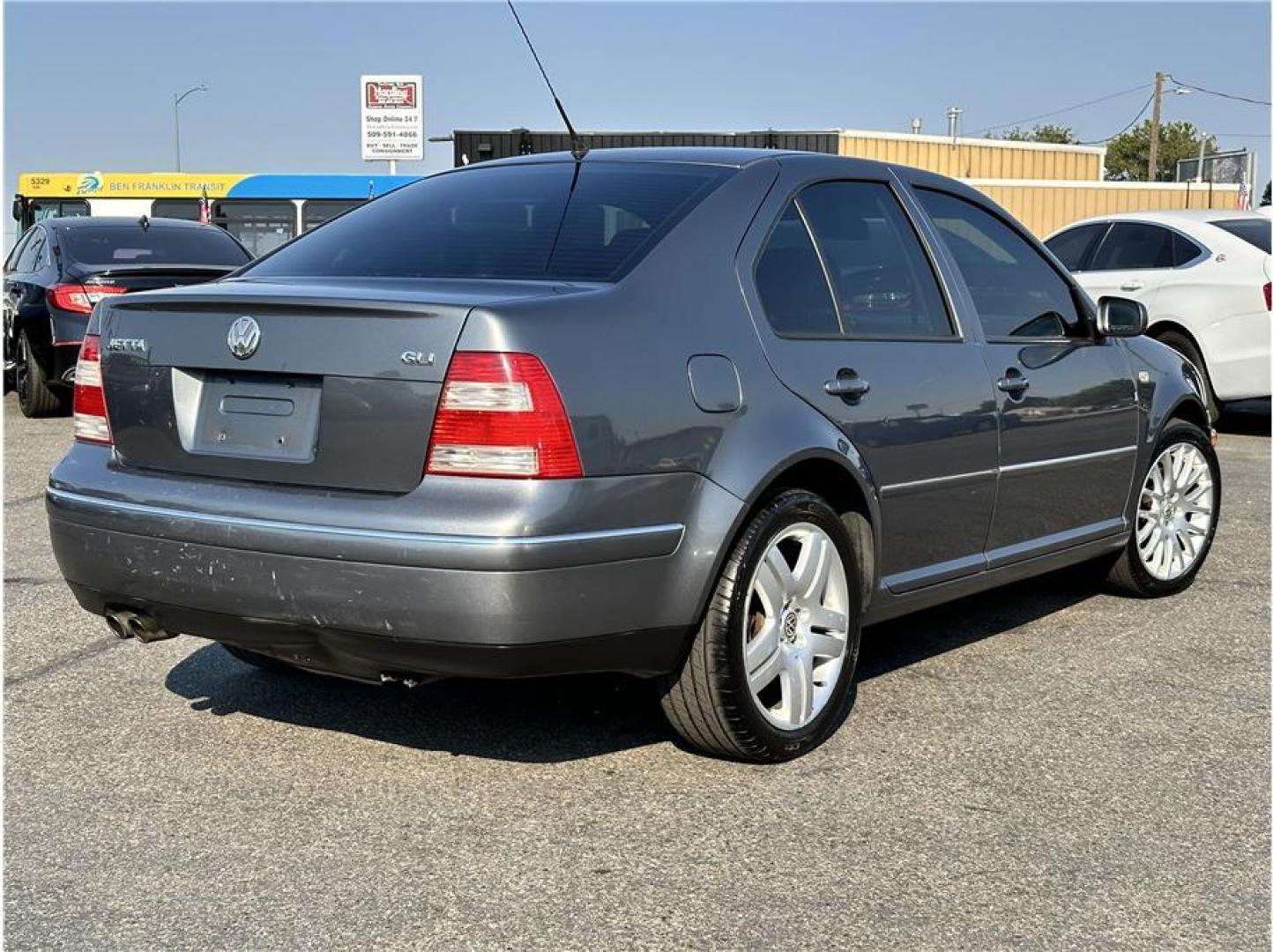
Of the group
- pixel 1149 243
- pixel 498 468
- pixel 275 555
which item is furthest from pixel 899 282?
pixel 1149 243

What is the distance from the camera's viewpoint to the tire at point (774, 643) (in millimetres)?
3715

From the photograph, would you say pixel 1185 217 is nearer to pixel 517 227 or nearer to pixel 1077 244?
pixel 1077 244

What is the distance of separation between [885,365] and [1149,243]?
8.31 meters

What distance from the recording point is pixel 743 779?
12.6 ft

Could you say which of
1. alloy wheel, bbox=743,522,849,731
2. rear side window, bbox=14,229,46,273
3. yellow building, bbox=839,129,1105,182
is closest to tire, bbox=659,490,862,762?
alloy wheel, bbox=743,522,849,731

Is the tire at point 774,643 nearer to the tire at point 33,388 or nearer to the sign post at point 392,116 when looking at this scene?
the tire at point 33,388

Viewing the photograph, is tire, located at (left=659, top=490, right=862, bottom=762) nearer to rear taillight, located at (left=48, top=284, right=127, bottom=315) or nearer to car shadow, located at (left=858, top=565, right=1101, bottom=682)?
car shadow, located at (left=858, top=565, right=1101, bottom=682)

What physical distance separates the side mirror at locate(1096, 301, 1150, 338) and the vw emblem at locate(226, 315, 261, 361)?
3096 mm

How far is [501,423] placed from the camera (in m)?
3.30

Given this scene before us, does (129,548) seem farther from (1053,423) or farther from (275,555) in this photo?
(1053,423)

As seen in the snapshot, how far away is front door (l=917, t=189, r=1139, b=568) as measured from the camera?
15.9 feet

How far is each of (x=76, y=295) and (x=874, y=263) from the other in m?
8.78

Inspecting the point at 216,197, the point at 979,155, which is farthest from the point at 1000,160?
the point at 216,197

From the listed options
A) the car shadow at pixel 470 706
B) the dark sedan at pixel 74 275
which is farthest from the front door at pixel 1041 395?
the dark sedan at pixel 74 275
